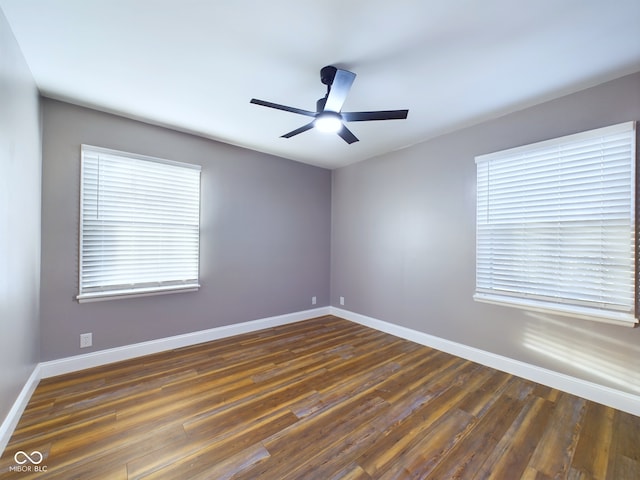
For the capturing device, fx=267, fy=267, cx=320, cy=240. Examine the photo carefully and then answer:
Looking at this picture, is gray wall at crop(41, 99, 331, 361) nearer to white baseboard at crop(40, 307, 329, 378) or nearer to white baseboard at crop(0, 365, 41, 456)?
white baseboard at crop(40, 307, 329, 378)

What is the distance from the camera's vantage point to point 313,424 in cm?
→ 188

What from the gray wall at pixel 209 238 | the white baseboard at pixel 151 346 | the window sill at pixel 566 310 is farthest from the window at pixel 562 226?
the white baseboard at pixel 151 346

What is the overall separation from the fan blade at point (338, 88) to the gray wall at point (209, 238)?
2037 mm

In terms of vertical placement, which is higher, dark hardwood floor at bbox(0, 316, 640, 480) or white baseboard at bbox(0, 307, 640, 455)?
white baseboard at bbox(0, 307, 640, 455)

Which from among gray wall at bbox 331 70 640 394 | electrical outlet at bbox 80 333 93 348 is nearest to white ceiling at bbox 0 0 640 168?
gray wall at bbox 331 70 640 394

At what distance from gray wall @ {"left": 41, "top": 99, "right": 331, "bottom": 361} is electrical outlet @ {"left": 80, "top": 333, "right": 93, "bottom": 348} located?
0.03m

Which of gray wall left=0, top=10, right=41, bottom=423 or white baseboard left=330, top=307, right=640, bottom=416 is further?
white baseboard left=330, top=307, right=640, bottom=416

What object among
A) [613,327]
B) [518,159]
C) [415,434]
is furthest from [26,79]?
[613,327]

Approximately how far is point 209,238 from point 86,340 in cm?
157

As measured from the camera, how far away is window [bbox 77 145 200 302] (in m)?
2.67

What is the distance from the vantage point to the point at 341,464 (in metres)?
1.54

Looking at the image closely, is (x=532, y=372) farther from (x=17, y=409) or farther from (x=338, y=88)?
(x=17, y=409)

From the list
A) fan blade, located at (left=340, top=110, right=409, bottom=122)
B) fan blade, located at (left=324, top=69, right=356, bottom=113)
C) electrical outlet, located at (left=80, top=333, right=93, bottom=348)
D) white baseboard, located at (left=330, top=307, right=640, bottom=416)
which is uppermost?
fan blade, located at (left=324, top=69, right=356, bottom=113)

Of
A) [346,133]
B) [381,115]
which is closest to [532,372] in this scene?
[381,115]
